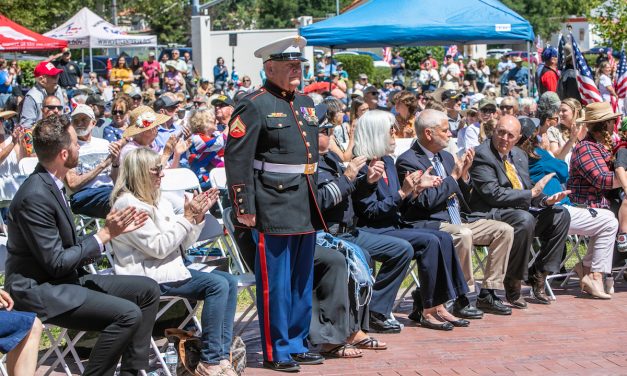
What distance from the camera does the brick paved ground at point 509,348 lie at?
20.8ft

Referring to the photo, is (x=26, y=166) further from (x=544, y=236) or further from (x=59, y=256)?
(x=544, y=236)

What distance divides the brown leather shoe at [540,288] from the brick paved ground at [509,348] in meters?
0.19

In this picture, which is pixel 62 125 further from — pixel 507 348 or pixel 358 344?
pixel 507 348

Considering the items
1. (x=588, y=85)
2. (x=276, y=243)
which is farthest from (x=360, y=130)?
(x=588, y=85)

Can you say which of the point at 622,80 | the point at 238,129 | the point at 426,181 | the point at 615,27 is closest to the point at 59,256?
the point at 238,129

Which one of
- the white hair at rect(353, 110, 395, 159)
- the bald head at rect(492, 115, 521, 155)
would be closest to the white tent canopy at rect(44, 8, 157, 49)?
the bald head at rect(492, 115, 521, 155)

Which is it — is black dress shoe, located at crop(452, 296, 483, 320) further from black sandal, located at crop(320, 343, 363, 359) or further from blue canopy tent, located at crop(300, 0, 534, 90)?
blue canopy tent, located at crop(300, 0, 534, 90)

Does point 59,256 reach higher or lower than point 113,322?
higher

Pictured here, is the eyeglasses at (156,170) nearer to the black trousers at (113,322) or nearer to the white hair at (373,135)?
the black trousers at (113,322)

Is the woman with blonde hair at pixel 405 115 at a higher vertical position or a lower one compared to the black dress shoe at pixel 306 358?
higher

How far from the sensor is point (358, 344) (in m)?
6.82

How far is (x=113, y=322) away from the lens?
5.21 metres

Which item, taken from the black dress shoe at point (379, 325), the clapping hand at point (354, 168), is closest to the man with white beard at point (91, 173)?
the clapping hand at point (354, 168)

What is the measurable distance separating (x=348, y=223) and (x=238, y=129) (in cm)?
127
